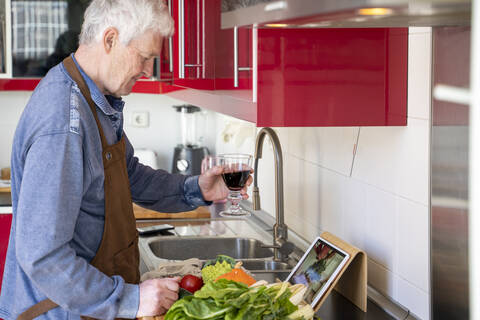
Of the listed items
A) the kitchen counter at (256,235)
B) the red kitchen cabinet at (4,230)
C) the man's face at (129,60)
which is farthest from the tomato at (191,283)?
the red kitchen cabinet at (4,230)

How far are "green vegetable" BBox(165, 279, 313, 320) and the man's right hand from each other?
12cm

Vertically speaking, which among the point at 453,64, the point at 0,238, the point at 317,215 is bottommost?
the point at 0,238

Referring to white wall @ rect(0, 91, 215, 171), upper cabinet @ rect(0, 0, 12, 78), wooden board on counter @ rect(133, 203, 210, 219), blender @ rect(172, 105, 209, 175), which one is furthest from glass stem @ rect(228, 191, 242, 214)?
white wall @ rect(0, 91, 215, 171)

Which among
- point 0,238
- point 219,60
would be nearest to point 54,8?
point 0,238

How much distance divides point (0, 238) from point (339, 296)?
6.30ft

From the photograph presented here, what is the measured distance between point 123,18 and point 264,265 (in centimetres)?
106

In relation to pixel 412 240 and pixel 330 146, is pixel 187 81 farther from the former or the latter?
pixel 412 240

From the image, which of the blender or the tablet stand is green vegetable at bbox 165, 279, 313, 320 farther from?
the blender

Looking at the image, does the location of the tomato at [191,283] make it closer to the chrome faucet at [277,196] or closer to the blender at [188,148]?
the chrome faucet at [277,196]

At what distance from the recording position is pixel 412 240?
1590 mm

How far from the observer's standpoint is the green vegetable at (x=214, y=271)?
1.60m

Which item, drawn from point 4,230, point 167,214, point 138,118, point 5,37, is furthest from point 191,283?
point 138,118

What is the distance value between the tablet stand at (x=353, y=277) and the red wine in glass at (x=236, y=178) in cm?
28

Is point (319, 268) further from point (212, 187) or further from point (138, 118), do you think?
point (138, 118)
